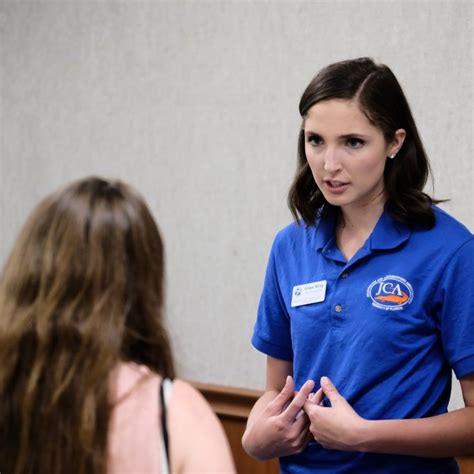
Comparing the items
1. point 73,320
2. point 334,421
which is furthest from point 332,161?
point 73,320

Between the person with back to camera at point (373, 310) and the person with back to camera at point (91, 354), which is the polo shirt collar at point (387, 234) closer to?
the person with back to camera at point (373, 310)

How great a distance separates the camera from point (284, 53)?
10.6 feet

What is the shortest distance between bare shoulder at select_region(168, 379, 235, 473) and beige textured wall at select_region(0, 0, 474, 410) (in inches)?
66.8

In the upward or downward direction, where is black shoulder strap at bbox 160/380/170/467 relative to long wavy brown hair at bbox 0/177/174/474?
downward

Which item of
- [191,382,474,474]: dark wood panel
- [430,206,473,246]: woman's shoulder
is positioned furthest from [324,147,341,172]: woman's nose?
[191,382,474,474]: dark wood panel

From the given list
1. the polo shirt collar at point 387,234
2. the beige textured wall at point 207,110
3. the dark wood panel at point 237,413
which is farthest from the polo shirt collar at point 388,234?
the dark wood panel at point 237,413

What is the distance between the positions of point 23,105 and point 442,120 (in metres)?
2.00

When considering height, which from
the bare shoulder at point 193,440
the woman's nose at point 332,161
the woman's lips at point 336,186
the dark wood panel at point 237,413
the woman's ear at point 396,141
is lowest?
the dark wood panel at point 237,413

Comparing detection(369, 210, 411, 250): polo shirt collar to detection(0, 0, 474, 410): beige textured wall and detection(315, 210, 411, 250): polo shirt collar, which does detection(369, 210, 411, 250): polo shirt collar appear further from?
detection(0, 0, 474, 410): beige textured wall

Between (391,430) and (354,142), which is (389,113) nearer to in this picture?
(354,142)

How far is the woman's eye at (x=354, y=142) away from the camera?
191cm

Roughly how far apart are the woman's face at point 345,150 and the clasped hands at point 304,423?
1.32 feet

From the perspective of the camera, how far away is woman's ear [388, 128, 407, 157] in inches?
76.9

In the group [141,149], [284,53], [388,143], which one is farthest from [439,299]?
[141,149]
